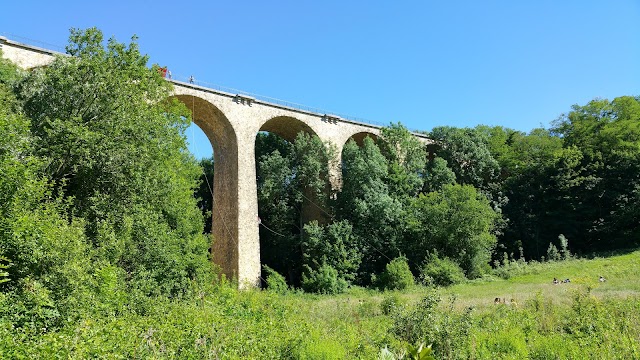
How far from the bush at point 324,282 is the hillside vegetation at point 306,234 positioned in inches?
4.3

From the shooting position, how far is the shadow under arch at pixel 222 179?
2186 centimetres

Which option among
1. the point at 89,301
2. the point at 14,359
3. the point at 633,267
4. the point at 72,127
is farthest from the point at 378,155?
the point at 14,359

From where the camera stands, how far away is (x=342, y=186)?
87.2 ft

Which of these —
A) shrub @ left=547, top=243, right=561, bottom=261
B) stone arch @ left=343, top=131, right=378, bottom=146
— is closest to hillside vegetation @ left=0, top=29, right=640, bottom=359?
shrub @ left=547, top=243, right=561, bottom=261

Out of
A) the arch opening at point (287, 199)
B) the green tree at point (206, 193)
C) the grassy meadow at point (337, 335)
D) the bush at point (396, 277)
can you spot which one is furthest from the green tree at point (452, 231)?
the grassy meadow at point (337, 335)

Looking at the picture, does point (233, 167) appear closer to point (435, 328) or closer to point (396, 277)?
point (396, 277)

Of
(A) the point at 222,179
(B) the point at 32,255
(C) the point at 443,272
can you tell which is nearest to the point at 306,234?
(A) the point at 222,179

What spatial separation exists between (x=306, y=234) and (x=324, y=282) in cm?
379

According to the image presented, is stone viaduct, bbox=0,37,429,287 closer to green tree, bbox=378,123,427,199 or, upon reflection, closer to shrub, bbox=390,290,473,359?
green tree, bbox=378,123,427,199

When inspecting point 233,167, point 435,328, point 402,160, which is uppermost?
point 402,160

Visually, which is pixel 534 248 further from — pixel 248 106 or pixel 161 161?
pixel 161 161

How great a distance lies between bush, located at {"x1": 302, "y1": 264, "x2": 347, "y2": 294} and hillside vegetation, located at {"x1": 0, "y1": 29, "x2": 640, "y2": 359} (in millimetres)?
110

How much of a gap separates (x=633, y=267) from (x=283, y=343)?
21.2m

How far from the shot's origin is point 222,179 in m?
23.4
